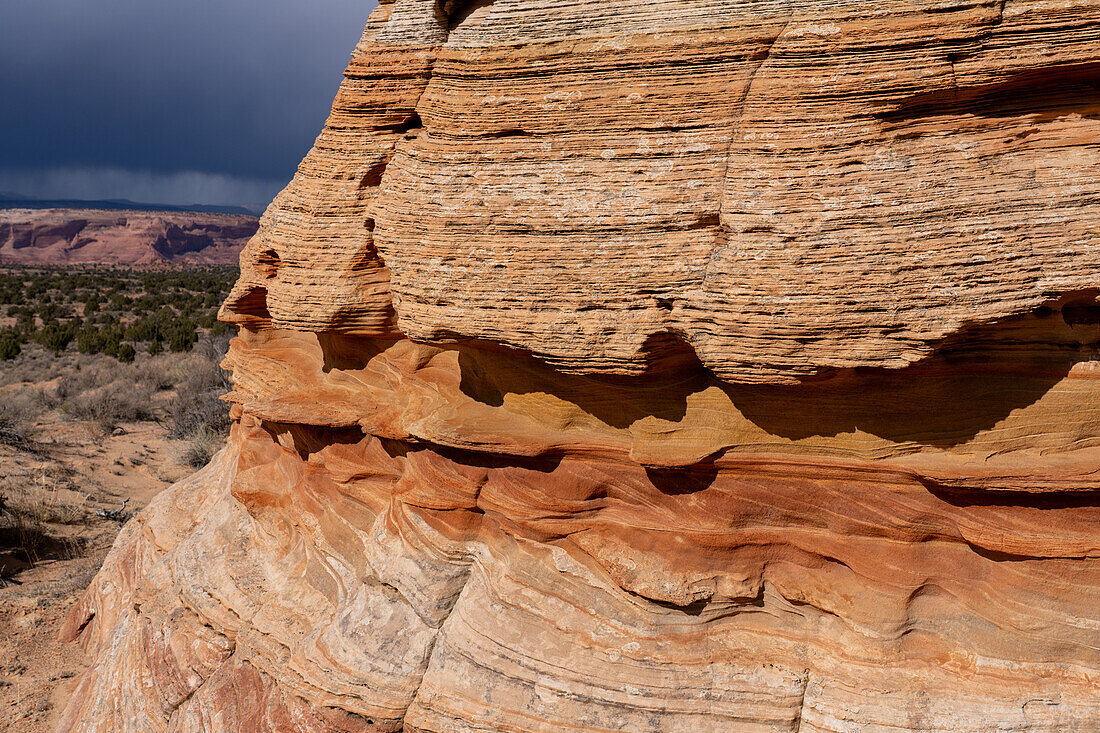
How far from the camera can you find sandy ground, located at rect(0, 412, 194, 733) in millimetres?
8797

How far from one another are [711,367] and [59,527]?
1334 centimetres

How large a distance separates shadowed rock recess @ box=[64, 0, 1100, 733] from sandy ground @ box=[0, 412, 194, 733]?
4051 mm

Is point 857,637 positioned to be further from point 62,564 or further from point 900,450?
point 62,564

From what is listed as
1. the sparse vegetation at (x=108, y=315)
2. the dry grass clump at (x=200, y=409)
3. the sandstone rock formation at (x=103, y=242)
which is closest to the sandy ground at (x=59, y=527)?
the dry grass clump at (x=200, y=409)

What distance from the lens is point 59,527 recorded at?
12.9 metres

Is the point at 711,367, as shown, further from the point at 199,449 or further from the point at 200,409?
the point at 200,409

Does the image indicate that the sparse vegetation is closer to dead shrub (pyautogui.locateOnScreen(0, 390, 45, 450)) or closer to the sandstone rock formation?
dead shrub (pyautogui.locateOnScreen(0, 390, 45, 450))

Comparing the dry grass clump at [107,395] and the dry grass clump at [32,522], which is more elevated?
the dry grass clump at [107,395]

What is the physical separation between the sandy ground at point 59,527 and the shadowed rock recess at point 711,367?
405 centimetres

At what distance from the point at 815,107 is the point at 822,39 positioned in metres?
0.40

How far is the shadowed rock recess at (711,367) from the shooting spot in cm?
423

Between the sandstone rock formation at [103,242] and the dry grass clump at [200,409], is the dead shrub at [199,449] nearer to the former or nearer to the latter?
the dry grass clump at [200,409]

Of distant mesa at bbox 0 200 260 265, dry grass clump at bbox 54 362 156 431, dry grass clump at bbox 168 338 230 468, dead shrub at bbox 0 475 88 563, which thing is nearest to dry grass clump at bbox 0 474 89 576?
dead shrub at bbox 0 475 88 563

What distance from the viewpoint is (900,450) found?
15.7ft
